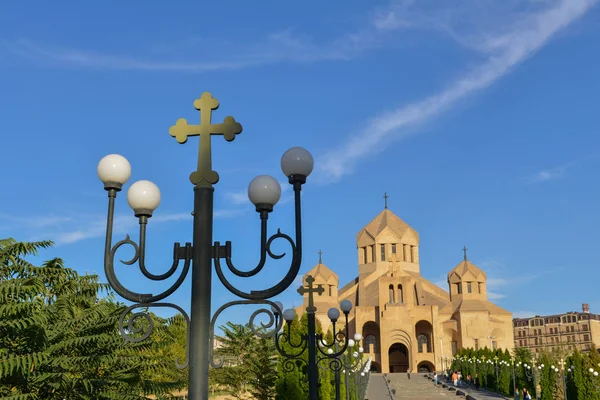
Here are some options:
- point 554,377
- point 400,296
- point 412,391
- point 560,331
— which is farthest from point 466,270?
point 560,331

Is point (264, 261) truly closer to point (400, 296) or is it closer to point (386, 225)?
point (400, 296)

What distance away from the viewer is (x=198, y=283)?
A: 4656 millimetres

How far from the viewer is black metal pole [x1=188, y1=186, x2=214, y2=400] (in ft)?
14.9

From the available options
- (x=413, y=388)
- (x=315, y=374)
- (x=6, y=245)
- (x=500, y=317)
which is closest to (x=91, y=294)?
(x=6, y=245)

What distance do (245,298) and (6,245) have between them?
234 inches

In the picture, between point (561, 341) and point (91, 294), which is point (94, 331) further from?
point (561, 341)

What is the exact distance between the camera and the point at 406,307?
188 ft

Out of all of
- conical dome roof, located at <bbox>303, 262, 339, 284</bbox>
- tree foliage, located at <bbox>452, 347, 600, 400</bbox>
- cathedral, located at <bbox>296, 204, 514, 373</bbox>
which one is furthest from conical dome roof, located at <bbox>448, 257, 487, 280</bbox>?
tree foliage, located at <bbox>452, 347, 600, 400</bbox>

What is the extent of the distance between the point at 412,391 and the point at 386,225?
2440 centimetres

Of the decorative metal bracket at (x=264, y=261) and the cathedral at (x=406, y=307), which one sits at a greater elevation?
the cathedral at (x=406, y=307)

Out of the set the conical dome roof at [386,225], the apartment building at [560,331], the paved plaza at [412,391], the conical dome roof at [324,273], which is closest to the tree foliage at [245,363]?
the paved plaza at [412,391]

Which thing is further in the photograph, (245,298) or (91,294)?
(91,294)

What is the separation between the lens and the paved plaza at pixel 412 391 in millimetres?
36022

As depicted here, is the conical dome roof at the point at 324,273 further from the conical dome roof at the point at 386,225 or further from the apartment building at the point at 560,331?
the apartment building at the point at 560,331
